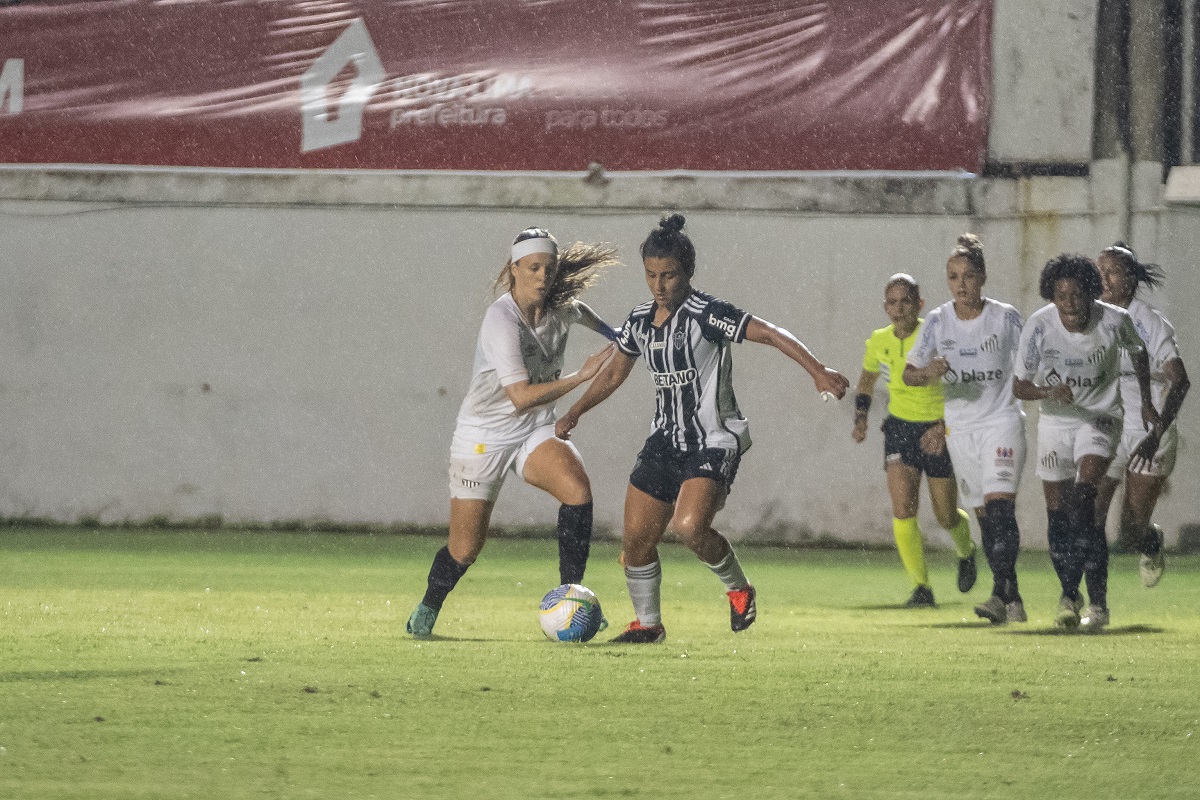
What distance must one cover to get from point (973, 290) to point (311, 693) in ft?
15.8

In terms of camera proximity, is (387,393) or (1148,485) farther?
(387,393)

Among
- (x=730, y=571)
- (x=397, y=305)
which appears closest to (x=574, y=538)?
(x=730, y=571)

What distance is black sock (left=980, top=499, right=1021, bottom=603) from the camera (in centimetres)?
964

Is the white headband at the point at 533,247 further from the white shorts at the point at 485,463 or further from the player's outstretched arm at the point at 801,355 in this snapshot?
the player's outstretched arm at the point at 801,355

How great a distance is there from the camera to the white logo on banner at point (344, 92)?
15992 mm

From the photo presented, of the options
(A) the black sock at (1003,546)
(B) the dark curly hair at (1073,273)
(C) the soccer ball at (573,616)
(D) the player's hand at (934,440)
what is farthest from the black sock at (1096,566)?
(C) the soccer ball at (573,616)

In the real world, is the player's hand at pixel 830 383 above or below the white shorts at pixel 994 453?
above

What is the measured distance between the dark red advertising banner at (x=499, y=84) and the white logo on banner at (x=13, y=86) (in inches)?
0.8

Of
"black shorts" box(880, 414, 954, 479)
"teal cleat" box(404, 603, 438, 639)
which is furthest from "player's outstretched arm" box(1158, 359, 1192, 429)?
"teal cleat" box(404, 603, 438, 639)

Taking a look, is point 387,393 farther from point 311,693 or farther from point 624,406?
point 311,693

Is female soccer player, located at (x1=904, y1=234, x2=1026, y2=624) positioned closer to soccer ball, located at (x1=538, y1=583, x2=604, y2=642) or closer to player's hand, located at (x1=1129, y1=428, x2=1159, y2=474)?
player's hand, located at (x1=1129, y1=428, x2=1159, y2=474)

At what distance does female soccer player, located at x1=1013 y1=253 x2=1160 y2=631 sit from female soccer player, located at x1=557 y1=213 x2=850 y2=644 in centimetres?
167

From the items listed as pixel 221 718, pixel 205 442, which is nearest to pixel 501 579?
pixel 205 442

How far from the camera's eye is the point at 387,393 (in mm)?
16141
